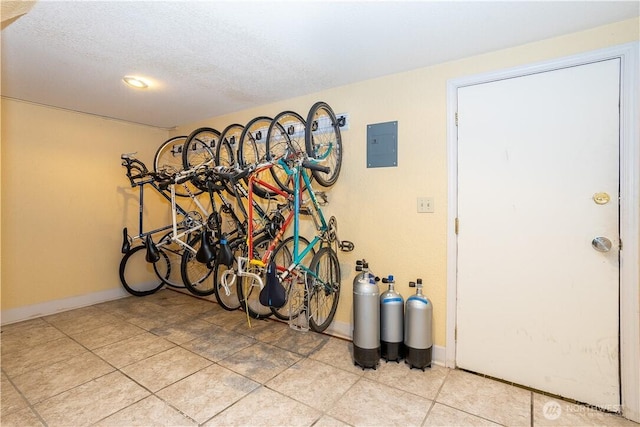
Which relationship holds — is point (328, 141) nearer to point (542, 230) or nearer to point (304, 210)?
point (304, 210)

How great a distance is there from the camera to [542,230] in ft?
6.11

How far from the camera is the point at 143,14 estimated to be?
1623 mm

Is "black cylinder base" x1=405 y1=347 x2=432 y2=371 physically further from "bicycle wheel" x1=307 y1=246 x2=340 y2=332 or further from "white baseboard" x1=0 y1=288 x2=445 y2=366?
"bicycle wheel" x1=307 y1=246 x2=340 y2=332

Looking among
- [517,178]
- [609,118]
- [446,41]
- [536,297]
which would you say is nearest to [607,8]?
[609,118]

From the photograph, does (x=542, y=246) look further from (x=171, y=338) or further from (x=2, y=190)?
(x=2, y=190)

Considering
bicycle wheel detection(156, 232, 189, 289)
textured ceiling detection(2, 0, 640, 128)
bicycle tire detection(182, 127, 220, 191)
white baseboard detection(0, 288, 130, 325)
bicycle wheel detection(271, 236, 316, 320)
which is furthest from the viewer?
bicycle wheel detection(156, 232, 189, 289)

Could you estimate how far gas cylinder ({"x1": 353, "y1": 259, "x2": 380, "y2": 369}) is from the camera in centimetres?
210

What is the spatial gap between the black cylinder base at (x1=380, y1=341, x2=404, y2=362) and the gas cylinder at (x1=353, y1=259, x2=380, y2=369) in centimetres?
10

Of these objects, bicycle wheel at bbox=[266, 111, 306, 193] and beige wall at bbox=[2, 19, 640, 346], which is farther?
bicycle wheel at bbox=[266, 111, 306, 193]

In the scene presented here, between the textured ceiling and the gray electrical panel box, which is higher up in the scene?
the textured ceiling

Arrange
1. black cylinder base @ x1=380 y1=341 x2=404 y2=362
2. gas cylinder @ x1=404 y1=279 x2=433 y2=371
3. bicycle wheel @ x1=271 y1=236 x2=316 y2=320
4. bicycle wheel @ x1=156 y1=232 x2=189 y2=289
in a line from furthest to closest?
bicycle wheel @ x1=156 y1=232 x2=189 y2=289 < bicycle wheel @ x1=271 y1=236 x2=316 y2=320 < black cylinder base @ x1=380 y1=341 x2=404 y2=362 < gas cylinder @ x1=404 y1=279 x2=433 y2=371

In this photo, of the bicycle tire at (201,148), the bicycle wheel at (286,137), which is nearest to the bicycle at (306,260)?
the bicycle wheel at (286,137)
